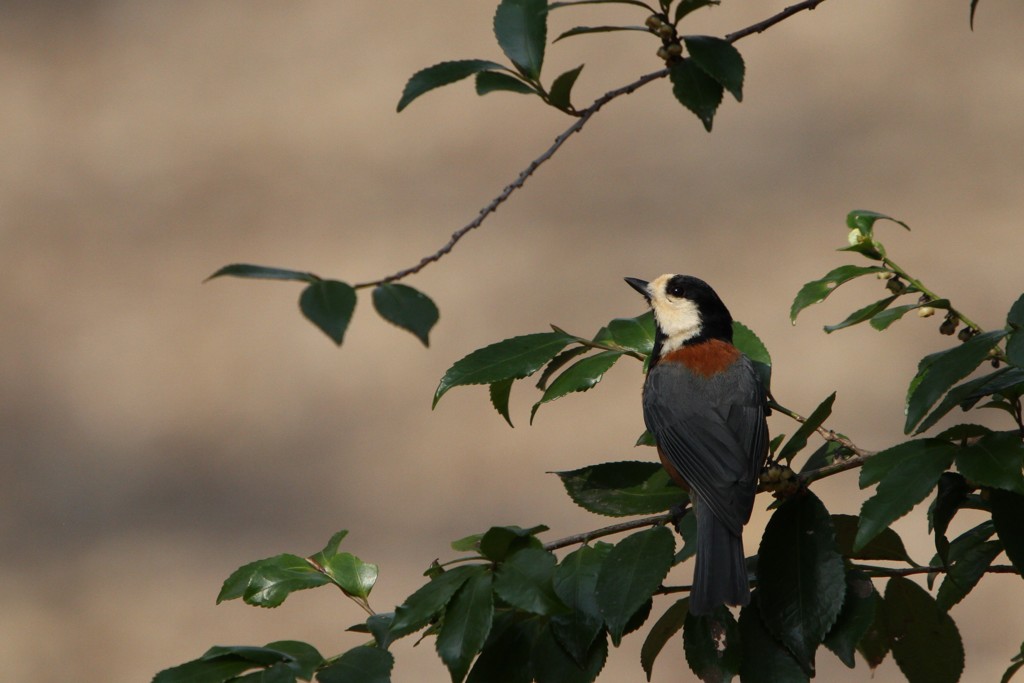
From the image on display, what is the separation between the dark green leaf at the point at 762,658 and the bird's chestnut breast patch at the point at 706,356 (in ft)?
4.04

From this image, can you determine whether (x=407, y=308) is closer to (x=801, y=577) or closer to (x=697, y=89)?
(x=697, y=89)

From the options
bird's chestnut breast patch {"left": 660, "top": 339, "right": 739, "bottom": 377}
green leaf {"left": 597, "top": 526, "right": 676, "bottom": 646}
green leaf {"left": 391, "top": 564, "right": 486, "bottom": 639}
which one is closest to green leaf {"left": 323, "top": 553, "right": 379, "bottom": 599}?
green leaf {"left": 391, "top": 564, "right": 486, "bottom": 639}

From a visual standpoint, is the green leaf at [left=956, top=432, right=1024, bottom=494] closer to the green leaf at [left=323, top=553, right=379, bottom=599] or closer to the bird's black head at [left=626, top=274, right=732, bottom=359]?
the green leaf at [left=323, top=553, right=379, bottom=599]

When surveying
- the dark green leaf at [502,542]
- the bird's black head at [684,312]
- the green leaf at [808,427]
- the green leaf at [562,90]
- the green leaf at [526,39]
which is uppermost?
the green leaf at [526,39]

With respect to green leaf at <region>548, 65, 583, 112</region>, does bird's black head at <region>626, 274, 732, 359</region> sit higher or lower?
lower

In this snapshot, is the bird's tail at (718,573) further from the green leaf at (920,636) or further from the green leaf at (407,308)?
the green leaf at (407,308)

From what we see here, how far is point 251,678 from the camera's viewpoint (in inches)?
71.8

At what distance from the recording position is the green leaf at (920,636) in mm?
2016

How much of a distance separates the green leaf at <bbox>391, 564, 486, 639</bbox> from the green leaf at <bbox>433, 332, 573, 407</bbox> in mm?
288

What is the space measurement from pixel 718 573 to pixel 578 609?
29 centimetres

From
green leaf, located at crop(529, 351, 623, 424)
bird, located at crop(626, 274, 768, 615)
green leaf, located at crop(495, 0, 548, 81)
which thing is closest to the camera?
green leaf, located at crop(495, 0, 548, 81)

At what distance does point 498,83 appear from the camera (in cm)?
188

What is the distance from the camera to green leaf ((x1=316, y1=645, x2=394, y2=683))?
71.1 inches

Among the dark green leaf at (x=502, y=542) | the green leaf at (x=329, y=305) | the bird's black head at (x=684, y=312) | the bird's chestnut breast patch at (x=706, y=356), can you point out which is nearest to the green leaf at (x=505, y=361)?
the dark green leaf at (x=502, y=542)
